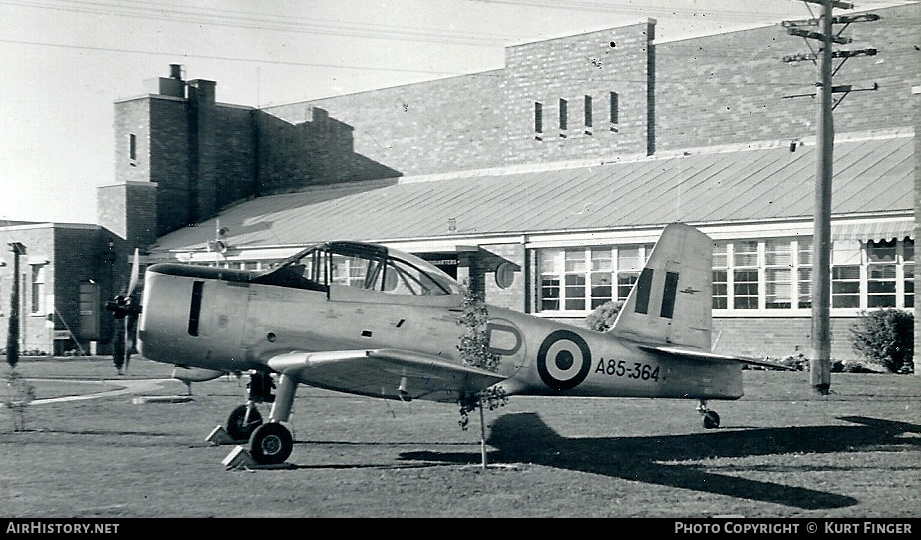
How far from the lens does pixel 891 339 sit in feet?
73.2

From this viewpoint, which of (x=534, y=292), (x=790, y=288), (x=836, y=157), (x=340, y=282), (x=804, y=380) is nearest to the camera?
(x=340, y=282)

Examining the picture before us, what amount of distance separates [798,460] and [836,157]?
17.7 m

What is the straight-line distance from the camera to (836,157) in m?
26.8

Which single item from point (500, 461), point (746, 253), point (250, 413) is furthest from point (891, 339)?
point (250, 413)

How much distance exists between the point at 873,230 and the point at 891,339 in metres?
2.47

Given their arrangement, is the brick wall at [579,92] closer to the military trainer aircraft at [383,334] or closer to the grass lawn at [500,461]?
the grass lawn at [500,461]

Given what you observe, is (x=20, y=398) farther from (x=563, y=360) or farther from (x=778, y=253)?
(x=778, y=253)

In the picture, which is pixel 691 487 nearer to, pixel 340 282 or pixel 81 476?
pixel 340 282

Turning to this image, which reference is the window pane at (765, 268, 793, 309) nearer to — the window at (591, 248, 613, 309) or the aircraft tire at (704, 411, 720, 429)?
the window at (591, 248, 613, 309)

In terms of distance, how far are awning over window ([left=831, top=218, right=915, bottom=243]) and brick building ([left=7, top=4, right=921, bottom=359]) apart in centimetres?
3

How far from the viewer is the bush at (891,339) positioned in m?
22.3

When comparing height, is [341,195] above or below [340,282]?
above

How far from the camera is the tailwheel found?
10922 millimetres

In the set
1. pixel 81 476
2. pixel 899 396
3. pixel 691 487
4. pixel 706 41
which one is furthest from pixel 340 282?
pixel 706 41
